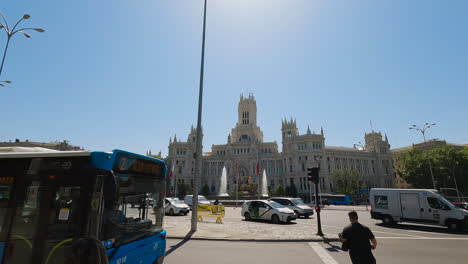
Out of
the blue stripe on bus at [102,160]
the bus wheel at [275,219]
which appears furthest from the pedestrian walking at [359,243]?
the bus wheel at [275,219]

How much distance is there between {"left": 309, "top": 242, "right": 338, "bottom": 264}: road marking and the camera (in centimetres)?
739

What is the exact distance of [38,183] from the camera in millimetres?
4086

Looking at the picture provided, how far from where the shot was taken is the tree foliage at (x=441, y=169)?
4603cm

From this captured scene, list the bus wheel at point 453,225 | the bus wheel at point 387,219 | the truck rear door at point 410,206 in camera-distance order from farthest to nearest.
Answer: the bus wheel at point 387,219 → the truck rear door at point 410,206 → the bus wheel at point 453,225

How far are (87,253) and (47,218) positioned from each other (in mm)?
1423

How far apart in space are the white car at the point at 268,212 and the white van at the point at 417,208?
606cm

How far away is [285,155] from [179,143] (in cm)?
3909

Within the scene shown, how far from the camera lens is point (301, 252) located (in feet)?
27.9

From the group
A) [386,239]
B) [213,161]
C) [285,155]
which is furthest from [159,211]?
[213,161]

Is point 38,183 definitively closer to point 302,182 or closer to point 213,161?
point 302,182

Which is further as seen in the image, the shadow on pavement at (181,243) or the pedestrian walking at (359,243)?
the shadow on pavement at (181,243)

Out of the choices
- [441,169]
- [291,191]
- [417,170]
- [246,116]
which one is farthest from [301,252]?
[246,116]

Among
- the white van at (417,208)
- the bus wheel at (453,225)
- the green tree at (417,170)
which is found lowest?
the bus wheel at (453,225)

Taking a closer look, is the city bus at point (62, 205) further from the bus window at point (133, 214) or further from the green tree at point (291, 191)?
the green tree at point (291, 191)
